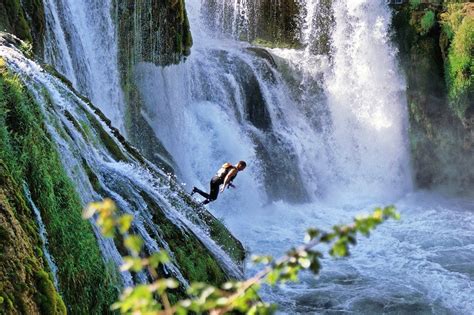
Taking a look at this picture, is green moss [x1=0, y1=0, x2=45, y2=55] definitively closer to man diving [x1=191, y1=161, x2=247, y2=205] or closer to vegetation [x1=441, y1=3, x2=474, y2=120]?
man diving [x1=191, y1=161, x2=247, y2=205]

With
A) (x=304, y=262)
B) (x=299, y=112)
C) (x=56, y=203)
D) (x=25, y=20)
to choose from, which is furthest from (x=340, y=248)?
(x=299, y=112)

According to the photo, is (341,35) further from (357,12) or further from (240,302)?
(240,302)

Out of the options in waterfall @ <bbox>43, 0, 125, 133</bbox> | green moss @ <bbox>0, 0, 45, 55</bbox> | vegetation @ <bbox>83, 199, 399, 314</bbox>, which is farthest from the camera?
waterfall @ <bbox>43, 0, 125, 133</bbox>

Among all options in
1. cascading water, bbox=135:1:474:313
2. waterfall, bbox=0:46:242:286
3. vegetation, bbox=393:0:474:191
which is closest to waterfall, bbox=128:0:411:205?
cascading water, bbox=135:1:474:313

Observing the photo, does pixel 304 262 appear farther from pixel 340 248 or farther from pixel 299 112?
pixel 299 112

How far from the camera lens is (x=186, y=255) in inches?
262

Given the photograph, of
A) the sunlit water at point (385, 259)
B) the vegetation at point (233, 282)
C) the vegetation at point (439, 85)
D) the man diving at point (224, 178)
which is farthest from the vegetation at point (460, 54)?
the vegetation at point (233, 282)

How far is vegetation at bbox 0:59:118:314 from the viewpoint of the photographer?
4.90 meters

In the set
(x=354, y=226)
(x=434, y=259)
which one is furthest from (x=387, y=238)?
(x=354, y=226)

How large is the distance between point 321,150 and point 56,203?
1303cm

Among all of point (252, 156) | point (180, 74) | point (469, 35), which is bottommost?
point (252, 156)

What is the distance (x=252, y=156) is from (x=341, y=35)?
217 inches

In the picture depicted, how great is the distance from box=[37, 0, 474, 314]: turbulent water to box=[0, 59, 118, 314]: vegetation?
17.1ft

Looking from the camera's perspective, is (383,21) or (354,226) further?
(383,21)
